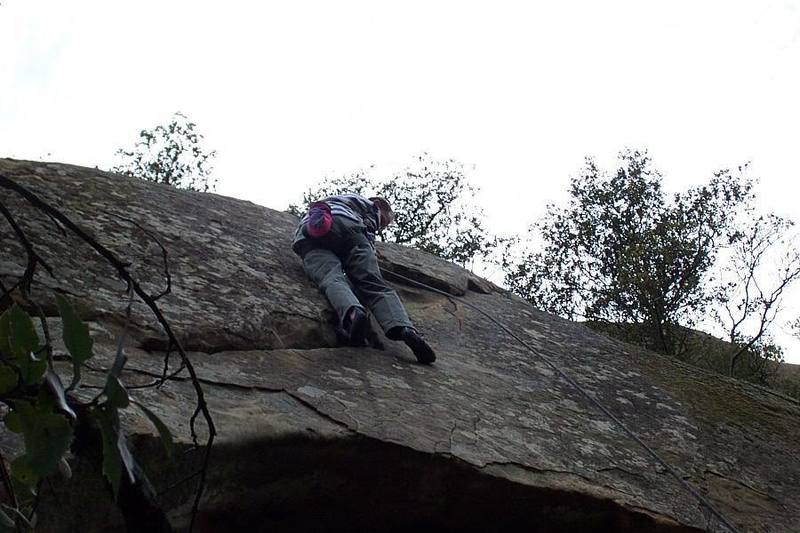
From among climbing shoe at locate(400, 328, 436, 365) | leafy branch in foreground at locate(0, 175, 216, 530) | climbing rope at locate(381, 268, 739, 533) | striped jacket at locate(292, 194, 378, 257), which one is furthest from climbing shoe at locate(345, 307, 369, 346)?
leafy branch in foreground at locate(0, 175, 216, 530)

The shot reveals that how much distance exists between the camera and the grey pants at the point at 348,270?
521 centimetres

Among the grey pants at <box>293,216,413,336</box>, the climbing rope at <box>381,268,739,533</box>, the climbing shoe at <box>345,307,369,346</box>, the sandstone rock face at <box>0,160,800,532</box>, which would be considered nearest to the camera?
the sandstone rock face at <box>0,160,800,532</box>

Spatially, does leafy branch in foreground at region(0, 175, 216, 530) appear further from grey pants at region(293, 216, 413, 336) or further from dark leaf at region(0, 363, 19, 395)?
grey pants at region(293, 216, 413, 336)

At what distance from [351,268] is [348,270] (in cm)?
5

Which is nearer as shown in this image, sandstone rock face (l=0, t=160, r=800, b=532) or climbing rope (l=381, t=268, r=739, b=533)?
sandstone rock face (l=0, t=160, r=800, b=532)

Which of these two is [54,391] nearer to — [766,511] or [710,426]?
[766,511]

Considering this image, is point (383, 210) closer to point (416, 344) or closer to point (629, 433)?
point (416, 344)

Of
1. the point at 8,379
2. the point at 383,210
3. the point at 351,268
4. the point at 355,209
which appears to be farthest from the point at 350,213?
the point at 8,379

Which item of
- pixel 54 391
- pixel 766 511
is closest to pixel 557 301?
pixel 766 511

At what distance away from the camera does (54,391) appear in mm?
1034

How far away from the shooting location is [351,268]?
18.6 feet

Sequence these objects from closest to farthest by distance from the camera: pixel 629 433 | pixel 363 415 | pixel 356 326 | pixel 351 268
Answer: pixel 363 415 < pixel 629 433 < pixel 356 326 < pixel 351 268

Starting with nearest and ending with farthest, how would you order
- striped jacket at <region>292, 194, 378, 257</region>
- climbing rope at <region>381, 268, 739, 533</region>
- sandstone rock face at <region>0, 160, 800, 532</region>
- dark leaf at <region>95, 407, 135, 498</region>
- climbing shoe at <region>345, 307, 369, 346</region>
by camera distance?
dark leaf at <region>95, 407, 135, 498</region> → sandstone rock face at <region>0, 160, 800, 532</region> → climbing rope at <region>381, 268, 739, 533</region> → climbing shoe at <region>345, 307, 369, 346</region> → striped jacket at <region>292, 194, 378, 257</region>

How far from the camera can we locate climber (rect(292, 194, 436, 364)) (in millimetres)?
5043
